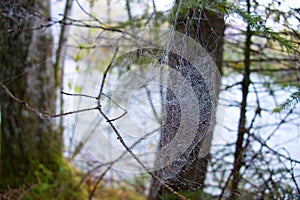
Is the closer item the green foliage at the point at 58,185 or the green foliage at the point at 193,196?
the green foliage at the point at 193,196

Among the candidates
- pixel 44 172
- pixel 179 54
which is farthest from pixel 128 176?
pixel 179 54

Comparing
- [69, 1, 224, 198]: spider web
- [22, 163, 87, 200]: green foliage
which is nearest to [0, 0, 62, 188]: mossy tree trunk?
[22, 163, 87, 200]: green foliage

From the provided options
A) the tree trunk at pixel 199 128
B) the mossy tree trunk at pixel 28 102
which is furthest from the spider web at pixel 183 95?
the mossy tree trunk at pixel 28 102

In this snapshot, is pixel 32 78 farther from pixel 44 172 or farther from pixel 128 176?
pixel 128 176

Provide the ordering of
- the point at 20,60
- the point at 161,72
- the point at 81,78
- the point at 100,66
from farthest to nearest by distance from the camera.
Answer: the point at 100,66, the point at 81,78, the point at 20,60, the point at 161,72

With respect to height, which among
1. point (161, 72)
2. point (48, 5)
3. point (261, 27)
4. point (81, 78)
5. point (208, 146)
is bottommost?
point (208, 146)

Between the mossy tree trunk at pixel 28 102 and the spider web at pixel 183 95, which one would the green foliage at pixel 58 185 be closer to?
the mossy tree trunk at pixel 28 102

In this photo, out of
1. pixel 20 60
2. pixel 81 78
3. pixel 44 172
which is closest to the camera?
pixel 20 60

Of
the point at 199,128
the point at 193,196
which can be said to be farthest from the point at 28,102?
the point at 199,128
